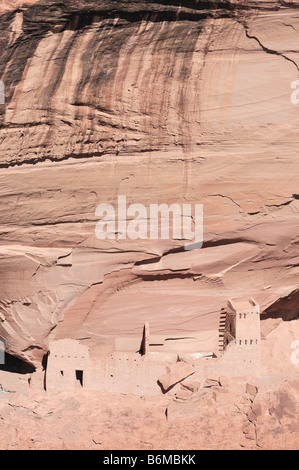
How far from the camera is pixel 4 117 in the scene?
9469 millimetres

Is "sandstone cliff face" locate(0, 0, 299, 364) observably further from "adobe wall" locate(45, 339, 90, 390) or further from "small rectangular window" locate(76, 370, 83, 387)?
"small rectangular window" locate(76, 370, 83, 387)

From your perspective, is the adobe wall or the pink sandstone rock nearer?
the pink sandstone rock

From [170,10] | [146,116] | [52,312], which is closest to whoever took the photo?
[170,10]

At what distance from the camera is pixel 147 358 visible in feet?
33.3

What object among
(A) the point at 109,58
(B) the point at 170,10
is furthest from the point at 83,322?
(B) the point at 170,10

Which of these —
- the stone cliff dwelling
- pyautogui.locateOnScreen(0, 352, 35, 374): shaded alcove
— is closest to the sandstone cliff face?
the stone cliff dwelling

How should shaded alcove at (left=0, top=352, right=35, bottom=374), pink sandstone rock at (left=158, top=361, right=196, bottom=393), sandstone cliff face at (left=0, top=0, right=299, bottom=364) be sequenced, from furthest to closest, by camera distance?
shaded alcove at (left=0, top=352, right=35, bottom=374)
pink sandstone rock at (left=158, top=361, right=196, bottom=393)
sandstone cliff face at (left=0, top=0, right=299, bottom=364)

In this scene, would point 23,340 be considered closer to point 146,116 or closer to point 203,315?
point 203,315

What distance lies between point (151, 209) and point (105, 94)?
5.56ft

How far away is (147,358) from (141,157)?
279cm

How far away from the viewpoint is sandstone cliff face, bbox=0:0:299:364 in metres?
9.12

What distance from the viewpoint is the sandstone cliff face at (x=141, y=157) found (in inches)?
359

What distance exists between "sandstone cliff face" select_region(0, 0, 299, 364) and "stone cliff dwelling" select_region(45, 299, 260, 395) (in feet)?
0.87

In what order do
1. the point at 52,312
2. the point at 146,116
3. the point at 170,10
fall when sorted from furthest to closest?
the point at 52,312, the point at 146,116, the point at 170,10
